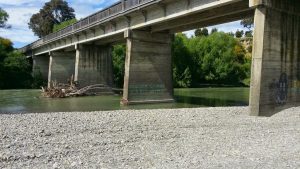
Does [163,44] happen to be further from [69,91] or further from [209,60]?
[209,60]

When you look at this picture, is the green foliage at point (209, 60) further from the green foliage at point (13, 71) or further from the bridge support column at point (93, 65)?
the green foliage at point (13, 71)

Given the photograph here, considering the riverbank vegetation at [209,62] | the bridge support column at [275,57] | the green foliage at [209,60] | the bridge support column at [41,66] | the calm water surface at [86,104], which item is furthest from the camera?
the green foliage at [209,60]

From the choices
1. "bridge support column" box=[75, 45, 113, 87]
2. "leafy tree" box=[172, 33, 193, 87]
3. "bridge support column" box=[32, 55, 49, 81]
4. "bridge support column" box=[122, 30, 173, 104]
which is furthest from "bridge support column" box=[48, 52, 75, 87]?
"bridge support column" box=[122, 30, 173, 104]

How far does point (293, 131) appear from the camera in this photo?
13.0m

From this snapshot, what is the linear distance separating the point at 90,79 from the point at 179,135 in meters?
36.3

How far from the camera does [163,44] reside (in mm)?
33156

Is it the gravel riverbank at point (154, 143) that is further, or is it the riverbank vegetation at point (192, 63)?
the riverbank vegetation at point (192, 63)

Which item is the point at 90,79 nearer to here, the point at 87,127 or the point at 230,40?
the point at 87,127

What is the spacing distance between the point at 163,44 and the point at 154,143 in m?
22.9

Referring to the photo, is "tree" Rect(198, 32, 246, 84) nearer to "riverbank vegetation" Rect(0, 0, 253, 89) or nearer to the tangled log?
"riverbank vegetation" Rect(0, 0, 253, 89)

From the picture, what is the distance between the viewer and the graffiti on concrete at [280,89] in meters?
18.6

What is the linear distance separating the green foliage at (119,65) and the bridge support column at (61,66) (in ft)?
27.4

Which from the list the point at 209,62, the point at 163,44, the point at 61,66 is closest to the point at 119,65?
the point at 61,66

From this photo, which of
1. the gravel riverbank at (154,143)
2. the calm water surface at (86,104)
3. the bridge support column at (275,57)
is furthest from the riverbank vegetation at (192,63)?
the gravel riverbank at (154,143)
